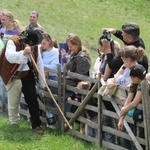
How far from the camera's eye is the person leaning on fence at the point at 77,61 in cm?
796

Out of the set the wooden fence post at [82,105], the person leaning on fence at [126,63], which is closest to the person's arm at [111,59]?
the person leaning on fence at [126,63]

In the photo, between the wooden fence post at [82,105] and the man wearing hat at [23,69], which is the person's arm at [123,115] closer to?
the wooden fence post at [82,105]

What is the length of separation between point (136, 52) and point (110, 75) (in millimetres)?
808

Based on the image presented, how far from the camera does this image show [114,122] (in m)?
7.39

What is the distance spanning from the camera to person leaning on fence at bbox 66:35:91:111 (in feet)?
26.1

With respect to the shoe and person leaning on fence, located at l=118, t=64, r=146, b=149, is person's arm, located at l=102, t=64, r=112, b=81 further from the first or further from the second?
the shoe

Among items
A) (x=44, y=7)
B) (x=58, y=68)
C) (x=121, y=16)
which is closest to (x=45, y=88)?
(x=58, y=68)

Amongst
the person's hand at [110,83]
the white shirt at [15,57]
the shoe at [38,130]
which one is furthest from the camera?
the shoe at [38,130]

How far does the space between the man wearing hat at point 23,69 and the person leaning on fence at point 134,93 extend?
205cm

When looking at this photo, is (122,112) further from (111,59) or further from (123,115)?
(111,59)

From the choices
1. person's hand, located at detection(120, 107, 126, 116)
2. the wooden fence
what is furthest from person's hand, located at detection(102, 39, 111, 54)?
person's hand, located at detection(120, 107, 126, 116)

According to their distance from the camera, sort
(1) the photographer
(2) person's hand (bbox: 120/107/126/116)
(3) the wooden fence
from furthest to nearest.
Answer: (1) the photographer, (2) person's hand (bbox: 120/107/126/116), (3) the wooden fence

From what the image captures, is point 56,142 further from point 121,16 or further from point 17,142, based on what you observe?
point 121,16

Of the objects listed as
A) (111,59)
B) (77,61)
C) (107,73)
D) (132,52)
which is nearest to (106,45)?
(111,59)
